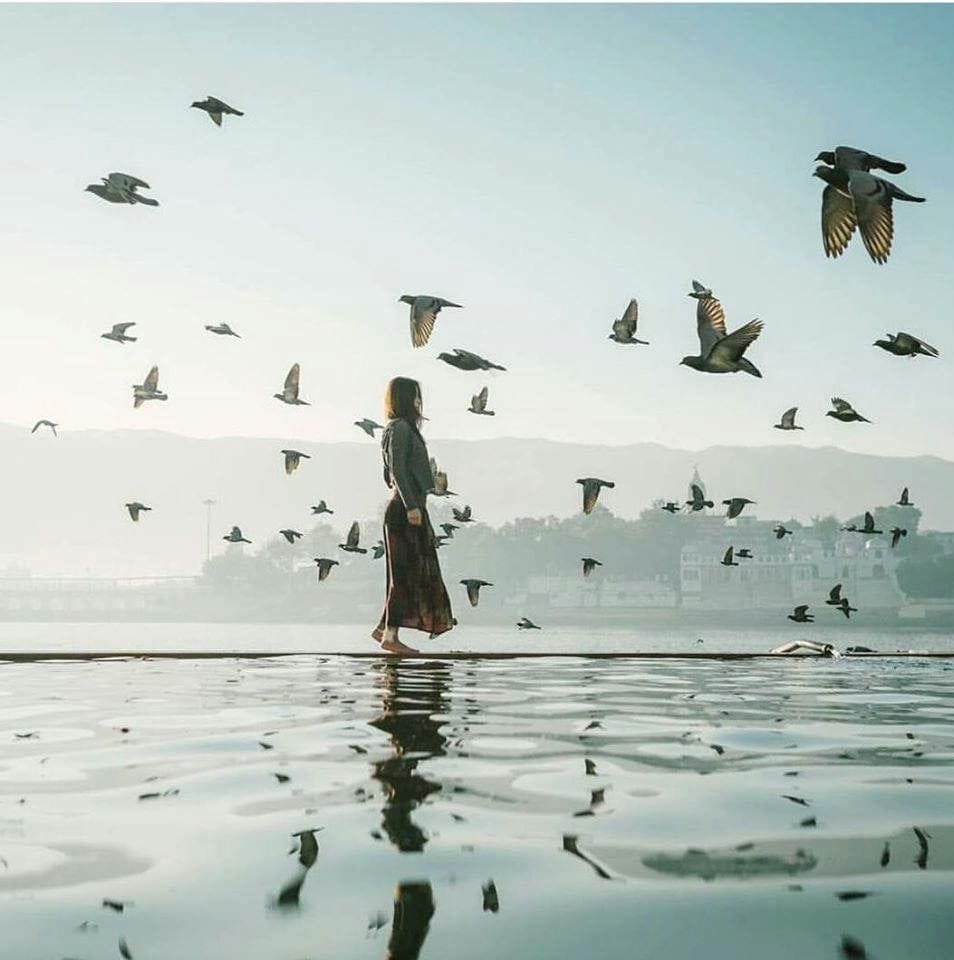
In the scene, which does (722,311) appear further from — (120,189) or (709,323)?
(120,189)

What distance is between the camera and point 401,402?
12.3 m

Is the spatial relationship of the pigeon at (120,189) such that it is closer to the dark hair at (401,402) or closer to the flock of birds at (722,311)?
the flock of birds at (722,311)

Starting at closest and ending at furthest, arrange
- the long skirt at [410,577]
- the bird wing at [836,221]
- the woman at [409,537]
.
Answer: the bird wing at [836,221] → the woman at [409,537] → the long skirt at [410,577]

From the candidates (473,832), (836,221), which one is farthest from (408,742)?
(836,221)

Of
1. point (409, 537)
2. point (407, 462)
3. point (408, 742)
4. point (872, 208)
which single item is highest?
point (872, 208)

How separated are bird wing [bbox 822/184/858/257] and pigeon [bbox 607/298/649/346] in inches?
305

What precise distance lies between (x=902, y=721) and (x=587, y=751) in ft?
7.70

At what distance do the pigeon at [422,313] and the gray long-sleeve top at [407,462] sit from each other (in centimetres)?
155

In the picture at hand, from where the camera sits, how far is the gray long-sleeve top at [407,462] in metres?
12.0

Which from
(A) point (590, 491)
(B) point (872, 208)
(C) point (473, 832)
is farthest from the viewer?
(A) point (590, 491)

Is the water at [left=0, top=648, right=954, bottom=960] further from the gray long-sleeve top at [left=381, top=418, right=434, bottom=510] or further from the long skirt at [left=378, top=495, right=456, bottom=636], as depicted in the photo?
the long skirt at [left=378, top=495, right=456, bottom=636]

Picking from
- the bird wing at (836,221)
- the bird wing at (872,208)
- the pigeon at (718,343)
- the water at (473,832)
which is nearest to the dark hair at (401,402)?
the pigeon at (718,343)

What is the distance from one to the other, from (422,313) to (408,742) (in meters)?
8.91

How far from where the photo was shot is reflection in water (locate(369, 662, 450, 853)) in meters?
3.24
